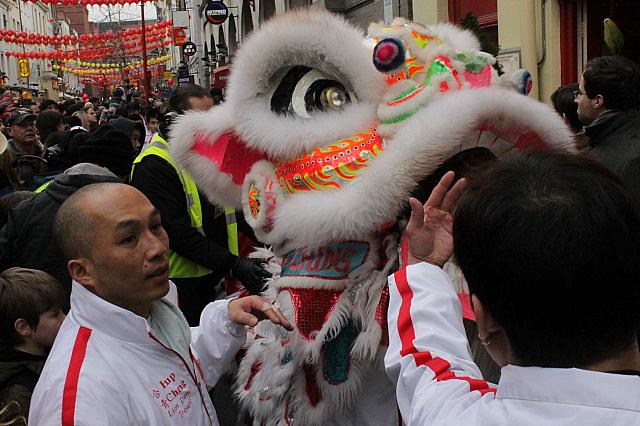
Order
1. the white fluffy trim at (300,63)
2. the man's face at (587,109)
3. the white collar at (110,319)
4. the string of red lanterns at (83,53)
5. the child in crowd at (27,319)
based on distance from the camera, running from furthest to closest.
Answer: the string of red lanterns at (83,53), the man's face at (587,109), the child in crowd at (27,319), the white fluffy trim at (300,63), the white collar at (110,319)

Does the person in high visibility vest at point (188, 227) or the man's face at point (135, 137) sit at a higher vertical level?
the man's face at point (135, 137)

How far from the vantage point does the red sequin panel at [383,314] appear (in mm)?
2174

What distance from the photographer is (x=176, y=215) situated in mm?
3697

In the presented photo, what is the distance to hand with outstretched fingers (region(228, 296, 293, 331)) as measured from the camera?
2.10 metres

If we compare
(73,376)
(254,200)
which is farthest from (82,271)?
(254,200)

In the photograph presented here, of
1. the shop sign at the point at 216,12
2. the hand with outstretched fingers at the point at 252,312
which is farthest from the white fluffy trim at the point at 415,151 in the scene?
the shop sign at the point at 216,12

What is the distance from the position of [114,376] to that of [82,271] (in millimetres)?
337

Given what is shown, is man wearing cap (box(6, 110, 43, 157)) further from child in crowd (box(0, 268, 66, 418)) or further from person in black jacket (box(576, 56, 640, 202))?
person in black jacket (box(576, 56, 640, 202))

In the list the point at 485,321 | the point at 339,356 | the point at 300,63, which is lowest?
the point at 339,356

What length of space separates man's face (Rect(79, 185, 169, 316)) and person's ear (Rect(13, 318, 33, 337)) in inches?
34.5

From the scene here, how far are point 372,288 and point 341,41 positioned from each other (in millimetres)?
782

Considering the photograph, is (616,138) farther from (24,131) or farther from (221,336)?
(24,131)

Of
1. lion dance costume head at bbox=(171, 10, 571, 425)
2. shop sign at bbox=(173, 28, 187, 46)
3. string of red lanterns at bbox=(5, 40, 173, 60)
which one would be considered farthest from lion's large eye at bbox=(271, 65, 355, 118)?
string of red lanterns at bbox=(5, 40, 173, 60)

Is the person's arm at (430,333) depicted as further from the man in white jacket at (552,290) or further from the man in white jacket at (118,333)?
the man in white jacket at (118,333)
